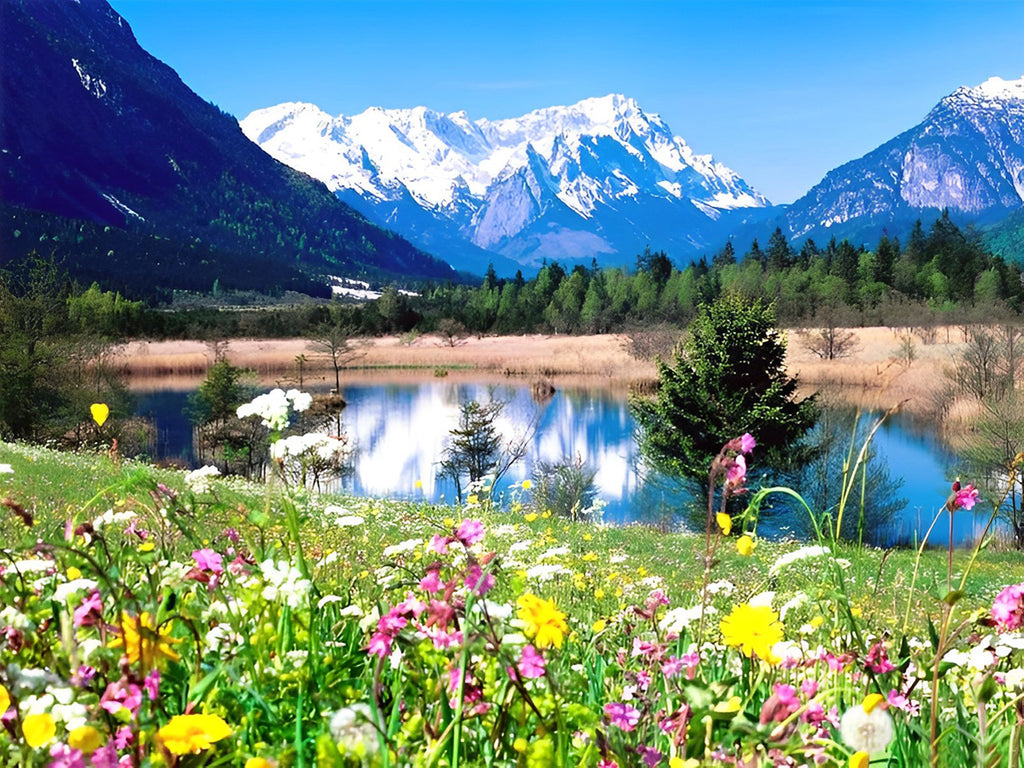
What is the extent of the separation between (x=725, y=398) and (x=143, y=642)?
27.0m

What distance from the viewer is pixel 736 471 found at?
1644 mm

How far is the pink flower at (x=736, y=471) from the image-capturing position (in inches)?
63.7

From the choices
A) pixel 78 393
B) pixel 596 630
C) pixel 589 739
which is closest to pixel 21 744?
pixel 589 739

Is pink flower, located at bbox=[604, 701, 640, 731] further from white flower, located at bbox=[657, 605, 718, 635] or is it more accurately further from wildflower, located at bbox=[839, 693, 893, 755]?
white flower, located at bbox=[657, 605, 718, 635]

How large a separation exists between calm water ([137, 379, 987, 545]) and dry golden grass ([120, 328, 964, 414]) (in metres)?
3.74

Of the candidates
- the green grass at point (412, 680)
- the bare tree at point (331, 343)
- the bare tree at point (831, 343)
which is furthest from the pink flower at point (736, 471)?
the bare tree at point (331, 343)

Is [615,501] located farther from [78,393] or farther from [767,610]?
[767,610]

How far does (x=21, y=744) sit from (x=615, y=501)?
28.6 m

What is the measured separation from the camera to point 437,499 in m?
28.0

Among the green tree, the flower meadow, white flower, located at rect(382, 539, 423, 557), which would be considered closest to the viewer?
the flower meadow

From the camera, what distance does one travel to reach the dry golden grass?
45.0 m

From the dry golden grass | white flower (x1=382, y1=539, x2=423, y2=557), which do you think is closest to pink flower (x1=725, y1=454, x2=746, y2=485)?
white flower (x1=382, y1=539, x2=423, y2=557)

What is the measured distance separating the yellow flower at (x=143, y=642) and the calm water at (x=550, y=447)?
21269mm

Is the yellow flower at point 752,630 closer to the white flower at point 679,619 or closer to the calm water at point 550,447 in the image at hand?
the white flower at point 679,619
